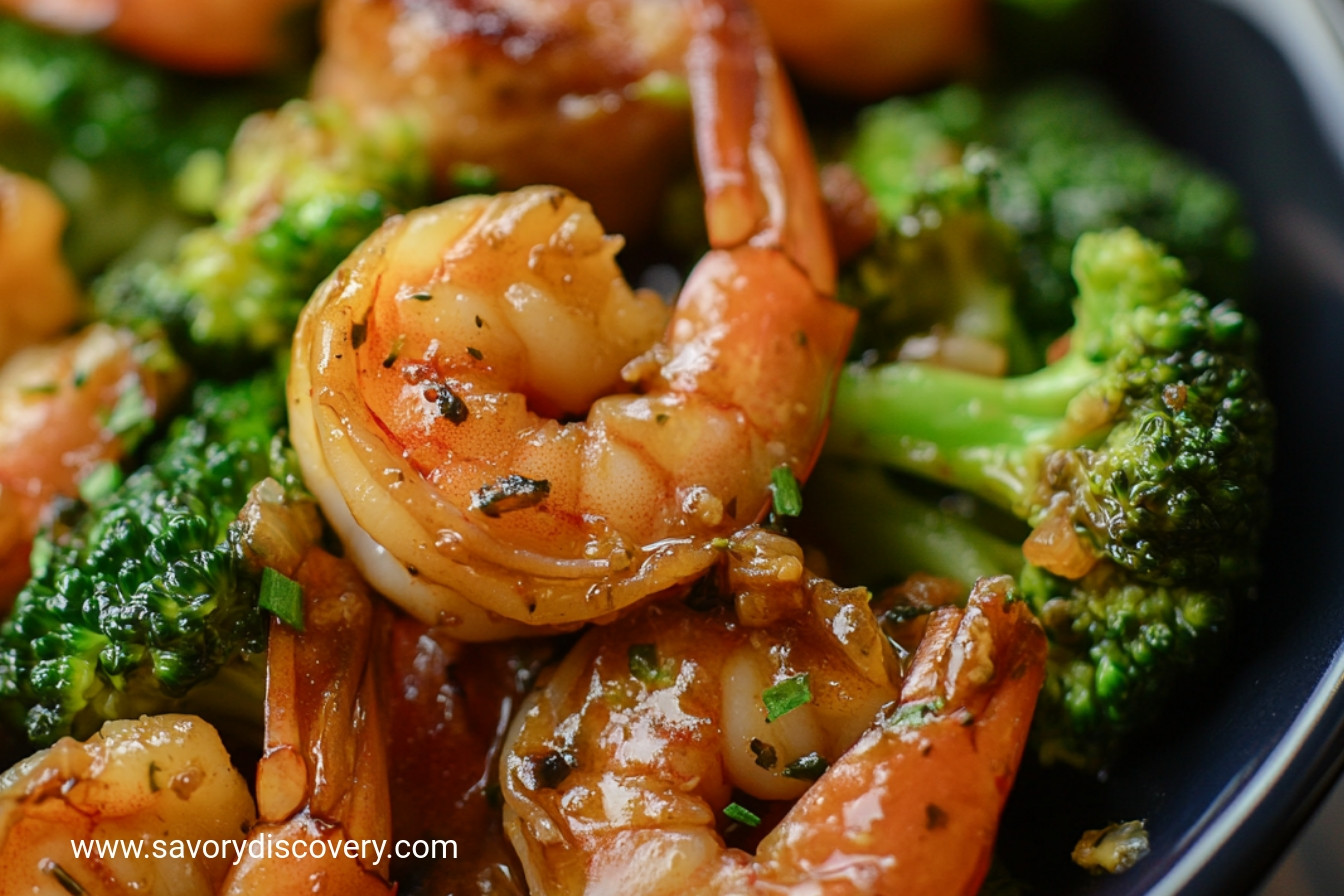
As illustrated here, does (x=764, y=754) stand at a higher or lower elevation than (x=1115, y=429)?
lower

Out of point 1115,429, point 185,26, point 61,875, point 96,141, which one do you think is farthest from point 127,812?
point 185,26

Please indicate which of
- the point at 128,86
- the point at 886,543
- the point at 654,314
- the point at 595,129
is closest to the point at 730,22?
the point at 595,129

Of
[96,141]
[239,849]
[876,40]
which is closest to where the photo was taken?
[239,849]

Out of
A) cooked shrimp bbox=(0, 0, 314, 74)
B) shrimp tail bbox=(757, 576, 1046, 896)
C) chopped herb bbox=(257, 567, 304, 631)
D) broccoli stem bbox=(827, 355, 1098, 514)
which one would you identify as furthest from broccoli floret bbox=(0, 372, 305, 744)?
cooked shrimp bbox=(0, 0, 314, 74)

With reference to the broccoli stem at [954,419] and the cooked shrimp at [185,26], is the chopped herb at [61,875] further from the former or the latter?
the cooked shrimp at [185,26]

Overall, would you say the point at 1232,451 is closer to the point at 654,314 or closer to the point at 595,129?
the point at 654,314

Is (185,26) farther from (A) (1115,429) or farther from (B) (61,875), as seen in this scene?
(A) (1115,429)

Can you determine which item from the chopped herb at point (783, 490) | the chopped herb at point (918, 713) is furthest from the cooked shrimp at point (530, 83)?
the chopped herb at point (918, 713)
